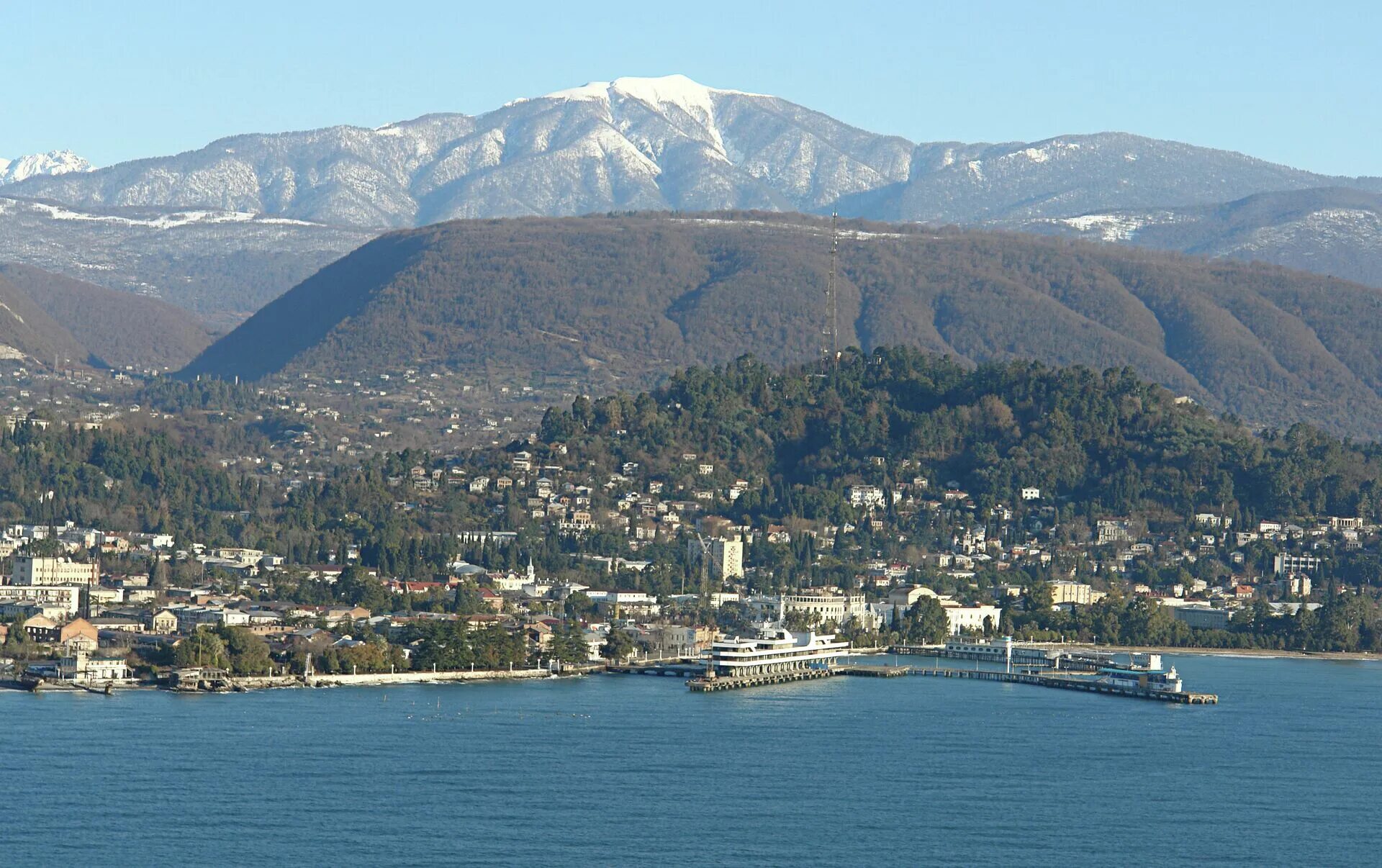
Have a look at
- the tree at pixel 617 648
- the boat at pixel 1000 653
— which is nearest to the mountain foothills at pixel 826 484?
the boat at pixel 1000 653

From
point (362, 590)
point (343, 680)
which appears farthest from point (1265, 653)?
point (343, 680)

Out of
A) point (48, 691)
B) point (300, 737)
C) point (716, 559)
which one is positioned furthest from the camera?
point (716, 559)

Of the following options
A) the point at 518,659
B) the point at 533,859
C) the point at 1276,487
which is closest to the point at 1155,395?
the point at 1276,487

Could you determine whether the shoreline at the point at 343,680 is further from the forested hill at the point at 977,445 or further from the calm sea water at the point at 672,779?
the forested hill at the point at 977,445

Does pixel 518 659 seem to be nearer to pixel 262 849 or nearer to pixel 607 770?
pixel 607 770

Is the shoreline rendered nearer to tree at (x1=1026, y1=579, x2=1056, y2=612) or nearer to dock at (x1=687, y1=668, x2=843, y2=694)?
dock at (x1=687, y1=668, x2=843, y2=694)
